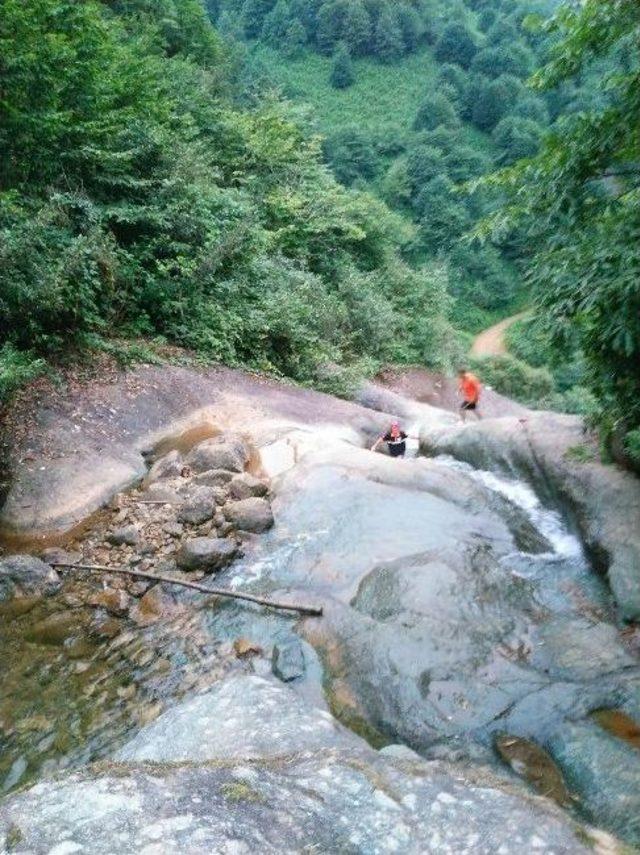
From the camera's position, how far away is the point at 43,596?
692cm

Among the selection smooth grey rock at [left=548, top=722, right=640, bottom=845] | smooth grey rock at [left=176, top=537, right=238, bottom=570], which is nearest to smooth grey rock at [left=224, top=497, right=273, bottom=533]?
smooth grey rock at [left=176, top=537, right=238, bottom=570]

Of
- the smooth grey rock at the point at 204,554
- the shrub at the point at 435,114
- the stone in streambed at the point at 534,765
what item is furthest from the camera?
the shrub at the point at 435,114

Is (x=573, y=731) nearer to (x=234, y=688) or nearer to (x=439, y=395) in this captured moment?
(x=234, y=688)

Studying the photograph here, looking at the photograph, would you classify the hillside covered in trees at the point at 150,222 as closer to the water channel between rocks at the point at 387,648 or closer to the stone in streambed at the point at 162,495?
the stone in streambed at the point at 162,495

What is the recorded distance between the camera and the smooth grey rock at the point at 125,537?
7906mm

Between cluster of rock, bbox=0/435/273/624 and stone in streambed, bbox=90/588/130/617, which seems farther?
cluster of rock, bbox=0/435/273/624

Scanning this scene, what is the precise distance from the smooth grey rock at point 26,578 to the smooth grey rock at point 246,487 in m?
2.70

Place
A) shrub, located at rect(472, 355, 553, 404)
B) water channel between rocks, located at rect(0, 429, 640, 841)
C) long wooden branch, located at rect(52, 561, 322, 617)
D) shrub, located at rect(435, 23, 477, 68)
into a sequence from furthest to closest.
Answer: shrub, located at rect(435, 23, 477, 68) → shrub, located at rect(472, 355, 553, 404) → long wooden branch, located at rect(52, 561, 322, 617) → water channel between rocks, located at rect(0, 429, 640, 841)

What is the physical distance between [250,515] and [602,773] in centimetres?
508

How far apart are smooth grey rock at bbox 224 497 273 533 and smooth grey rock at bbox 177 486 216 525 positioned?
0.76 feet

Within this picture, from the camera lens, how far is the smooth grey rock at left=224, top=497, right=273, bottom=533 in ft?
26.7

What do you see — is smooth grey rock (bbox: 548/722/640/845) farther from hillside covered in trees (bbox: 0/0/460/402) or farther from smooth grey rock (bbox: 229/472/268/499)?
hillside covered in trees (bbox: 0/0/460/402)

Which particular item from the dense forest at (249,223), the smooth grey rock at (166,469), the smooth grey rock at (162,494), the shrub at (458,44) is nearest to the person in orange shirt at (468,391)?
the dense forest at (249,223)

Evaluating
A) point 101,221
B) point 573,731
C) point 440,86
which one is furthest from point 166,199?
point 440,86
